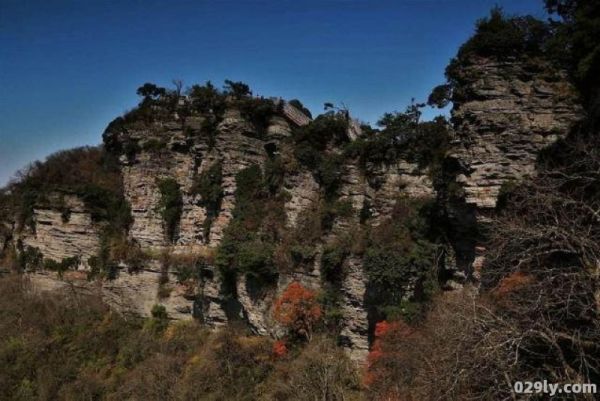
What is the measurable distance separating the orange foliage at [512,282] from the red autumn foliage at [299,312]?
11.0m

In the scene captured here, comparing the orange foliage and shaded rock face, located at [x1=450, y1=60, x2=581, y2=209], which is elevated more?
shaded rock face, located at [x1=450, y1=60, x2=581, y2=209]

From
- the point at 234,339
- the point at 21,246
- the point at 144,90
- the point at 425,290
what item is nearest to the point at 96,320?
the point at 21,246

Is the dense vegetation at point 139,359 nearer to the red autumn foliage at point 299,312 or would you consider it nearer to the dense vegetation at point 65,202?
the red autumn foliage at point 299,312

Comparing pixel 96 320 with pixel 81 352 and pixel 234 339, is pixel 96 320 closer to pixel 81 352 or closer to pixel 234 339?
pixel 81 352

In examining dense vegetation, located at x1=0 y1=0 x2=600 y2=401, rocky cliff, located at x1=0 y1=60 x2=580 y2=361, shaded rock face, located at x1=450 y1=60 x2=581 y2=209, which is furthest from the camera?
rocky cliff, located at x1=0 y1=60 x2=580 y2=361

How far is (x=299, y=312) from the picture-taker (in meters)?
22.8

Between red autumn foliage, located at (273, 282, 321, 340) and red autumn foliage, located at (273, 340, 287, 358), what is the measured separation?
3.03ft

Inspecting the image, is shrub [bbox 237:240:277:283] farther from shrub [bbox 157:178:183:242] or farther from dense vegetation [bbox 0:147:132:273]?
dense vegetation [bbox 0:147:132:273]

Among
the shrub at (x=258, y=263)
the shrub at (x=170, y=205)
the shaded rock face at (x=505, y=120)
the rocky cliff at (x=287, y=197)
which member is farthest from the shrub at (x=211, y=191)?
the shaded rock face at (x=505, y=120)

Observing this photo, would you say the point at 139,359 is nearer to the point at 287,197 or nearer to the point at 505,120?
the point at 287,197

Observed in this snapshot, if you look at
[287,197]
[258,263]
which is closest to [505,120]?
[287,197]

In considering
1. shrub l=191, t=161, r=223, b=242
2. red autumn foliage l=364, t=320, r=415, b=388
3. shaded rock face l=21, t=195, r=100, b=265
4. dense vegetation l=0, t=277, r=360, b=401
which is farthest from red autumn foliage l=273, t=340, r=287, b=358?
shaded rock face l=21, t=195, r=100, b=265

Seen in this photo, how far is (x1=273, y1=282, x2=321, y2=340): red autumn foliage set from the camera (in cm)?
2266

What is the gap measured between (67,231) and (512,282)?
30853mm
